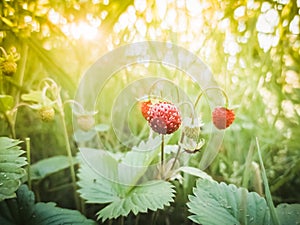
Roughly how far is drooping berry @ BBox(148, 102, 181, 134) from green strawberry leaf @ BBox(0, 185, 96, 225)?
21 cm

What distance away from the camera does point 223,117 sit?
2.53 feet

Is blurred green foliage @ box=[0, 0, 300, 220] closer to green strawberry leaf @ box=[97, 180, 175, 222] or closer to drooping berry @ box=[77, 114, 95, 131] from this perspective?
drooping berry @ box=[77, 114, 95, 131]

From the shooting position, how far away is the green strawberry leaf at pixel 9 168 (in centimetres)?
65

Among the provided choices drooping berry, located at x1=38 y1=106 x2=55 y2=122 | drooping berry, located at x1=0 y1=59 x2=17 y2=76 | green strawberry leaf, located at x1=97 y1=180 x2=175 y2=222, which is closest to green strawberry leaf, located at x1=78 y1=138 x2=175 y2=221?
green strawberry leaf, located at x1=97 y1=180 x2=175 y2=222

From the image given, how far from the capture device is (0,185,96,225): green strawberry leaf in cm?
70

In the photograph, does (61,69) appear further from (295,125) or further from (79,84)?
(295,125)

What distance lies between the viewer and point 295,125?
976mm

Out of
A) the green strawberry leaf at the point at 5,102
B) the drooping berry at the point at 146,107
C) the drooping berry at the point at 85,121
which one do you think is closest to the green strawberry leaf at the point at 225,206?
the drooping berry at the point at 146,107

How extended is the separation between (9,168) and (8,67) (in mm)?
200

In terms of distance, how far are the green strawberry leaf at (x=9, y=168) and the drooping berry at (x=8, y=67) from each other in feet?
0.43

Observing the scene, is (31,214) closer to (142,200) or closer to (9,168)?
(9,168)

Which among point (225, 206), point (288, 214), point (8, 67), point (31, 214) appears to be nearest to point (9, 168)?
point (31, 214)

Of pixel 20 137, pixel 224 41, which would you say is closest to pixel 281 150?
pixel 224 41

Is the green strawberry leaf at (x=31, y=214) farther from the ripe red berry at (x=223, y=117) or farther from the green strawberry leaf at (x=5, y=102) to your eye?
the ripe red berry at (x=223, y=117)
